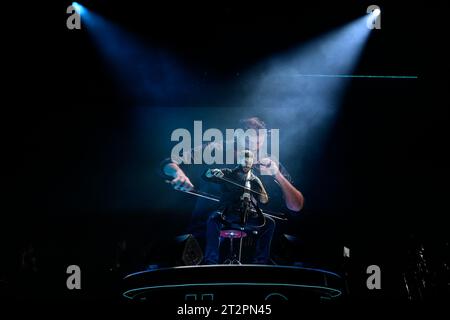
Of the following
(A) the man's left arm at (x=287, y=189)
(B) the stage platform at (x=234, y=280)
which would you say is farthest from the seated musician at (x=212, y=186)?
(B) the stage platform at (x=234, y=280)

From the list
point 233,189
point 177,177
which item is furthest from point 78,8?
point 233,189

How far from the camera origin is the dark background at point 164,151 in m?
3.83

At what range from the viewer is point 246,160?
3.88m

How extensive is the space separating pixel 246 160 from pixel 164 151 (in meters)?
0.64

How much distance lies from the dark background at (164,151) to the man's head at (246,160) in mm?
306

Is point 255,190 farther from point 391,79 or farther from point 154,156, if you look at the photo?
point 391,79

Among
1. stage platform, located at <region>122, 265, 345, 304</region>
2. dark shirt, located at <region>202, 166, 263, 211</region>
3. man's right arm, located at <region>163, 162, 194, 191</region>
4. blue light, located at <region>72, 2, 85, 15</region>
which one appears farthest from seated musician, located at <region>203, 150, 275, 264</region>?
blue light, located at <region>72, 2, 85, 15</region>

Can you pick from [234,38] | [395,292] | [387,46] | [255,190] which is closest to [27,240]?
[255,190]

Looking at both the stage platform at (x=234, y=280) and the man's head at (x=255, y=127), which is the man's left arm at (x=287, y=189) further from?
the stage platform at (x=234, y=280)

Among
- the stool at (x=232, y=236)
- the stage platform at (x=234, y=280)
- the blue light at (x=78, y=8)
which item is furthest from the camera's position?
the blue light at (x=78, y=8)

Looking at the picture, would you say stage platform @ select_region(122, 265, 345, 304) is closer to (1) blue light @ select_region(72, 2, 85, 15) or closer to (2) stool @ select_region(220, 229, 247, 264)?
(2) stool @ select_region(220, 229, 247, 264)

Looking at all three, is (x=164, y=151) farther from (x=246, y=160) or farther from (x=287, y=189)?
(x=287, y=189)

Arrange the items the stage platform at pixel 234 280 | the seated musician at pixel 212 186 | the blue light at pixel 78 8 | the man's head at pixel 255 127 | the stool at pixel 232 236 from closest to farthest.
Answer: the stage platform at pixel 234 280 < the stool at pixel 232 236 < the seated musician at pixel 212 186 < the blue light at pixel 78 8 < the man's head at pixel 255 127

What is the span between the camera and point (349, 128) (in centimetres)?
420
